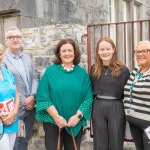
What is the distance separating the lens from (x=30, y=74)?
13.1ft

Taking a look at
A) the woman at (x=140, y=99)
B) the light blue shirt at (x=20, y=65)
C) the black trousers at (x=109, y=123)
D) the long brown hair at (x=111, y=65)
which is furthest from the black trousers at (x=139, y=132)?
the light blue shirt at (x=20, y=65)

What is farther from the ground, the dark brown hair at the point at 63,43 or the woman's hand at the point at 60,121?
the dark brown hair at the point at 63,43

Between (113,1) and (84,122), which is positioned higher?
(113,1)

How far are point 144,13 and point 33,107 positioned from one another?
29.5 ft

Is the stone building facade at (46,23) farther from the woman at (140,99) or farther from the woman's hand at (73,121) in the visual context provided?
the woman at (140,99)

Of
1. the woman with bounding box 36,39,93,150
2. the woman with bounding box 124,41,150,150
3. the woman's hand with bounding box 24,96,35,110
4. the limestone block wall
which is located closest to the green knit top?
the woman with bounding box 36,39,93,150

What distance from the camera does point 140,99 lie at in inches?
127

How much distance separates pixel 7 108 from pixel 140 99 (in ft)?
4.52

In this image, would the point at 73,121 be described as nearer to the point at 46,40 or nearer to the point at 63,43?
the point at 63,43

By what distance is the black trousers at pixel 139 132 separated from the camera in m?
3.21

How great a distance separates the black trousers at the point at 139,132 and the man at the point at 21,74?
1.30 m

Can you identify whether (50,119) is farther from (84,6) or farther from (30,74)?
(84,6)

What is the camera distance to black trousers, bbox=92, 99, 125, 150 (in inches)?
137

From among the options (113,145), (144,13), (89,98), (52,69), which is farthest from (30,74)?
(144,13)
